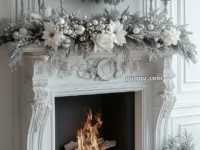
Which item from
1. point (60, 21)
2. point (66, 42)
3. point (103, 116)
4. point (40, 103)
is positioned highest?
point (60, 21)

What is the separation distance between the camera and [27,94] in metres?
2.53

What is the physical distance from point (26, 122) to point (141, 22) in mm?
1144

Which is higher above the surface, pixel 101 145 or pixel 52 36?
pixel 52 36

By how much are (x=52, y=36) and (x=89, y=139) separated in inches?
47.2

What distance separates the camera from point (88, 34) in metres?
2.37

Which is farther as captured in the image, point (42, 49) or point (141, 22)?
point (141, 22)

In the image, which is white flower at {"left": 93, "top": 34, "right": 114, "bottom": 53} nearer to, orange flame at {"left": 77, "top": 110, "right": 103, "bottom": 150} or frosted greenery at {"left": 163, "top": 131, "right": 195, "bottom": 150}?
orange flame at {"left": 77, "top": 110, "right": 103, "bottom": 150}

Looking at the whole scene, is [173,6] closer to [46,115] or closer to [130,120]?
[130,120]

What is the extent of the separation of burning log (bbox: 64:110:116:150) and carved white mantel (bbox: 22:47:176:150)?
397 millimetres

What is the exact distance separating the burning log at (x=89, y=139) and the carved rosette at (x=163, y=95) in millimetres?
493

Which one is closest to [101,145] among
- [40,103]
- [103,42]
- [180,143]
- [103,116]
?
[103,116]

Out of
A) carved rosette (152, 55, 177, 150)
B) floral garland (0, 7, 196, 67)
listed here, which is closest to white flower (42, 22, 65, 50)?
floral garland (0, 7, 196, 67)

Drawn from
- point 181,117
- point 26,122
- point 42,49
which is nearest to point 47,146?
point 26,122

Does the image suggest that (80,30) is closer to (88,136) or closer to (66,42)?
(66,42)
